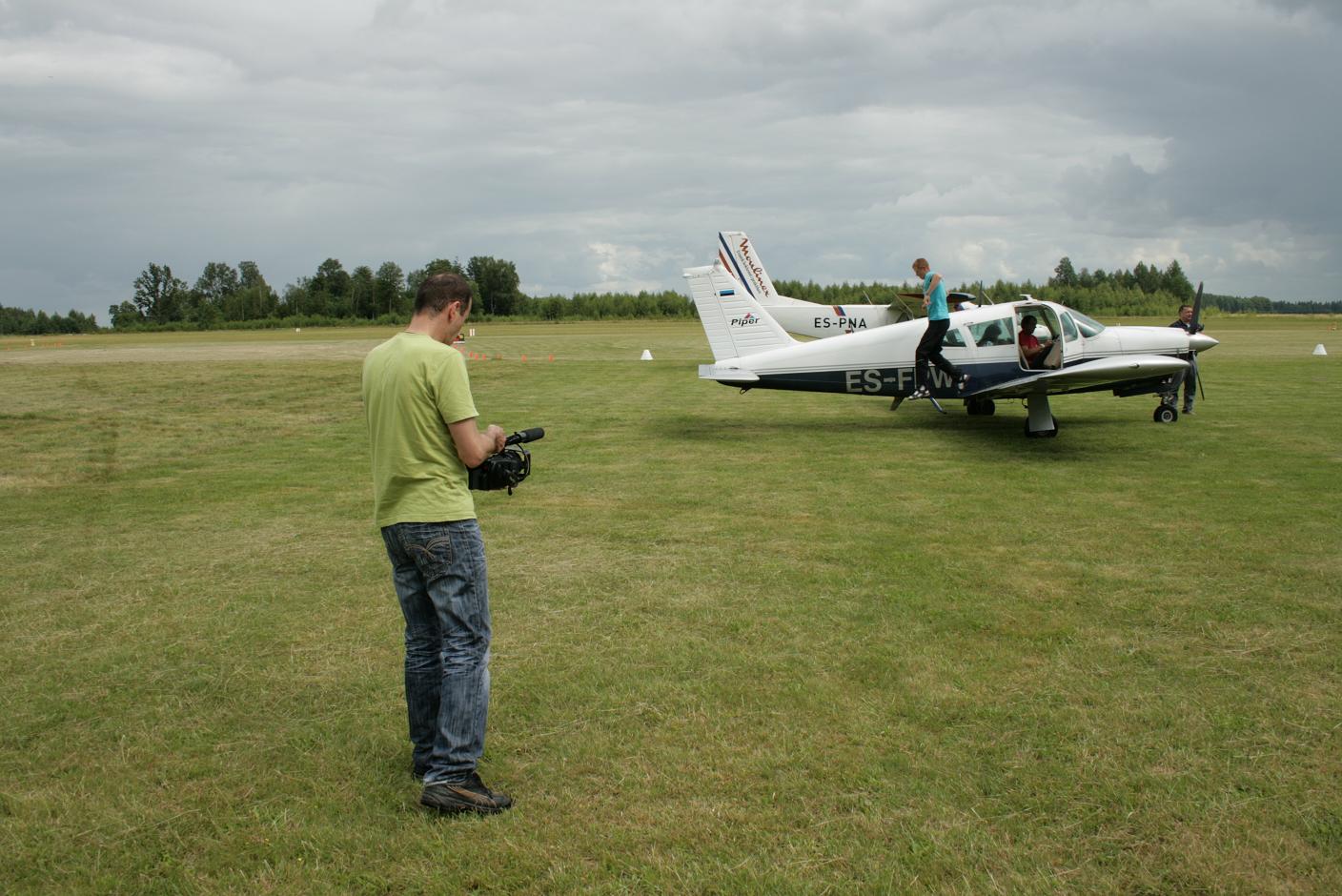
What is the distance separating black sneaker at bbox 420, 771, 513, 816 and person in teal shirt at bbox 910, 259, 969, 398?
1050cm

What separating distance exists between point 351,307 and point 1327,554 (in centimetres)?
12034

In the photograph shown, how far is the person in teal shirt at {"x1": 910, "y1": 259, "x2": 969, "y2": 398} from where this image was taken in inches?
494

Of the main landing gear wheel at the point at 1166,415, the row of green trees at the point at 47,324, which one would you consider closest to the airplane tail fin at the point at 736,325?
the main landing gear wheel at the point at 1166,415

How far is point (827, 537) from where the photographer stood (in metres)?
7.62

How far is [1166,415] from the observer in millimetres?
14594

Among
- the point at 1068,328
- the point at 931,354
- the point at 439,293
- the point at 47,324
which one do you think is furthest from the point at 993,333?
the point at 47,324

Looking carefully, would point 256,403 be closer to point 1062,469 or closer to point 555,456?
point 555,456

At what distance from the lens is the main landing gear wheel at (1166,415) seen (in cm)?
1455

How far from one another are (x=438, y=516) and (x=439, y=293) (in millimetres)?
866

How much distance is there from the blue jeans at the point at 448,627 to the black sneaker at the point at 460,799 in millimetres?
33

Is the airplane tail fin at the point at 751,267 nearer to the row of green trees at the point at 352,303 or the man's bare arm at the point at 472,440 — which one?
the man's bare arm at the point at 472,440

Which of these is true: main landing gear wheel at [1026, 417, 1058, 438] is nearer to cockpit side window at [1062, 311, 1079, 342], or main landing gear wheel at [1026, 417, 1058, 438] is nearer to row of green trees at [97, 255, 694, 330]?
cockpit side window at [1062, 311, 1079, 342]

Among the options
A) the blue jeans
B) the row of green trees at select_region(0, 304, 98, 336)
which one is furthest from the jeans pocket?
the row of green trees at select_region(0, 304, 98, 336)

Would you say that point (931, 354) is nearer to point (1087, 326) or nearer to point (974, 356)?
point (974, 356)
